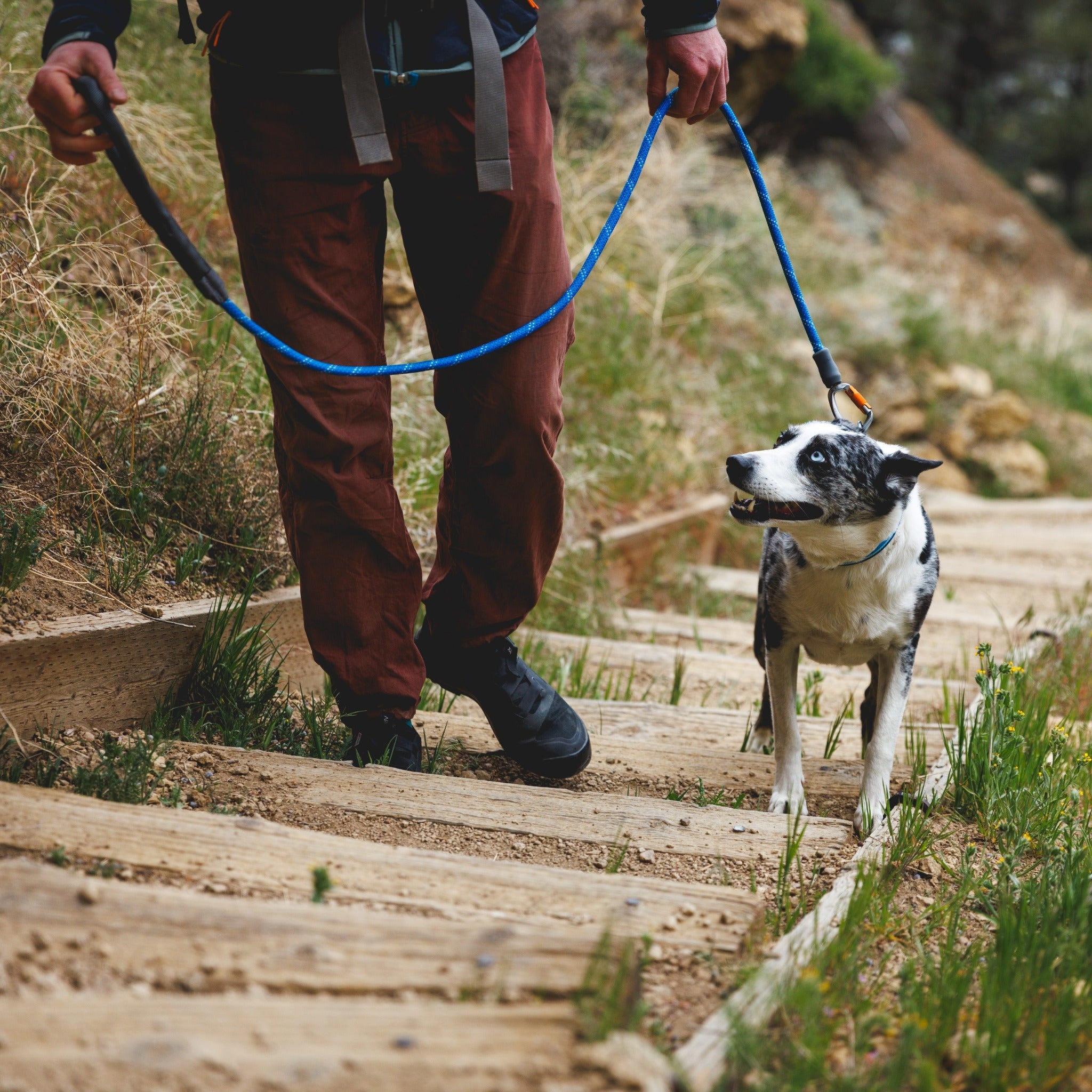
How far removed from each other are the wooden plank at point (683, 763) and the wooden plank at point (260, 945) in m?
1.31

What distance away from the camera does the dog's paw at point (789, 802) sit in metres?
2.53

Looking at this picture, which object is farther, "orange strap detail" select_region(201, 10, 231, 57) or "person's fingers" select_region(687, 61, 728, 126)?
"person's fingers" select_region(687, 61, 728, 126)

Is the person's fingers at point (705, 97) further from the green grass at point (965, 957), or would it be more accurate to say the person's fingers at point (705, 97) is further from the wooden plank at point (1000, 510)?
the wooden plank at point (1000, 510)

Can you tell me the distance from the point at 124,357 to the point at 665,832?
1.95m

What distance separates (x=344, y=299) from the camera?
2.23 meters

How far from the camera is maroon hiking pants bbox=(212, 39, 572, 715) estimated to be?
6.93ft

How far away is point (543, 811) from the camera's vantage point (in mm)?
2148

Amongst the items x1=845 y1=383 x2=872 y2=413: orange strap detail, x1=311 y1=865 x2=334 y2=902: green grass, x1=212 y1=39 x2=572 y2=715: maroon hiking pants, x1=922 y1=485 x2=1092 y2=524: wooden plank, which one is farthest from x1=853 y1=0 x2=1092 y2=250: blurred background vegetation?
x1=311 y1=865 x2=334 y2=902: green grass

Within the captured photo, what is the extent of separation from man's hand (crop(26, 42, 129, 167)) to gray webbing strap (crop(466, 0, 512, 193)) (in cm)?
65

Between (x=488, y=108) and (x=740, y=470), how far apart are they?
0.97m

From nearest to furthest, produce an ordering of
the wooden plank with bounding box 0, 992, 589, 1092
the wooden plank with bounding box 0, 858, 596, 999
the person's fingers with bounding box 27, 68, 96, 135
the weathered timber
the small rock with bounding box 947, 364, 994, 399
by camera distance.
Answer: the wooden plank with bounding box 0, 992, 589, 1092 → the wooden plank with bounding box 0, 858, 596, 999 → the person's fingers with bounding box 27, 68, 96, 135 → the weathered timber → the small rock with bounding box 947, 364, 994, 399

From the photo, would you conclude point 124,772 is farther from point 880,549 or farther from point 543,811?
point 880,549

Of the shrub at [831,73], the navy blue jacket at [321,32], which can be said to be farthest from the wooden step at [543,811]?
the shrub at [831,73]

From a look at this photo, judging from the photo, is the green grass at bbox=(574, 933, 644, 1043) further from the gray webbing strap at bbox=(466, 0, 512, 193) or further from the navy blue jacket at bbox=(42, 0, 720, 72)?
the navy blue jacket at bbox=(42, 0, 720, 72)
